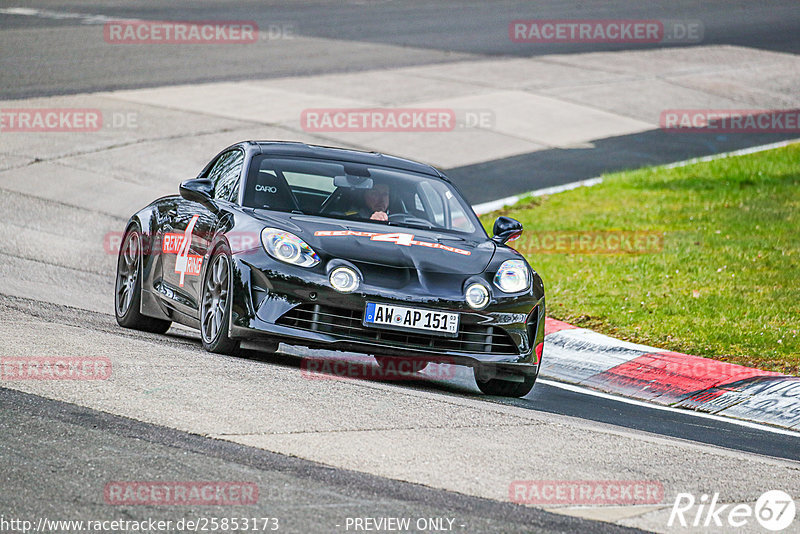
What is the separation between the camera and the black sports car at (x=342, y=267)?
7.60 m

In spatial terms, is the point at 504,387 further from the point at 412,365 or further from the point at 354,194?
the point at 354,194

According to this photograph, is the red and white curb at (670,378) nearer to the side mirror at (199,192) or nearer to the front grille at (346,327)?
the front grille at (346,327)

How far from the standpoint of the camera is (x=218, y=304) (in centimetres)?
799

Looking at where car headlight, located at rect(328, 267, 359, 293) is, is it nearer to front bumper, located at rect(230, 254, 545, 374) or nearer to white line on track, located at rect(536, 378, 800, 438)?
front bumper, located at rect(230, 254, 545, 374)

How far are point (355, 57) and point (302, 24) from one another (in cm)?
380

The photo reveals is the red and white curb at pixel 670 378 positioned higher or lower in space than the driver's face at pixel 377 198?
lower

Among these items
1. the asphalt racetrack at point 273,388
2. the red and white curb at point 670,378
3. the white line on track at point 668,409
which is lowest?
the white line on track at point 668,409

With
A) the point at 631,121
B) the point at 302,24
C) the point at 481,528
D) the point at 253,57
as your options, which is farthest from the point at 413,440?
the point at 302,24

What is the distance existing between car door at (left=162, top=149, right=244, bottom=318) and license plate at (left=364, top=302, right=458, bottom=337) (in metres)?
1.43

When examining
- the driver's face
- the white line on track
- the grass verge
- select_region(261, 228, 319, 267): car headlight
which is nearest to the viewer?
select_region(261, 228, 319, 267): car headlight

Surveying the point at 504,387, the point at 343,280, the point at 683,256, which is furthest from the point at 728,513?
the point at 683,256

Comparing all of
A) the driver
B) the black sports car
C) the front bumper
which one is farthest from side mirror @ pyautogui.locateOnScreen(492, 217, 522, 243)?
the front bumper

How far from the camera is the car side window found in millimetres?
8930

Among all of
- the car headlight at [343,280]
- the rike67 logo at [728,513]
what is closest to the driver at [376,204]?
the car headlight at [343,280]
